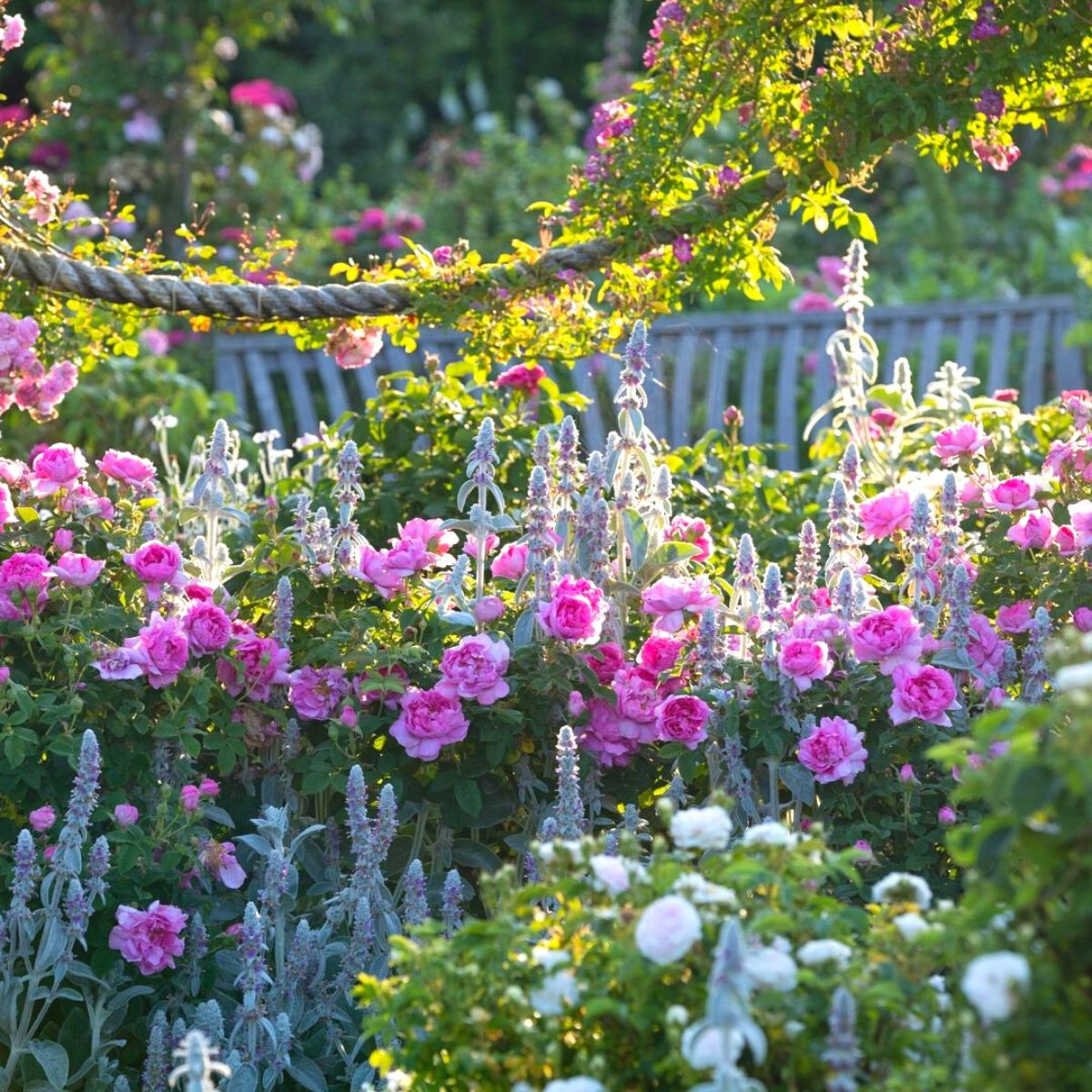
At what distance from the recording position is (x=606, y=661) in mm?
2971

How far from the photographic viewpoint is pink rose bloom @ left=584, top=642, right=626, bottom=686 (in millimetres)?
2969

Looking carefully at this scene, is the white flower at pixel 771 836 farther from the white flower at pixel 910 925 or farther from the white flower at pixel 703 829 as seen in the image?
the white flower at pixel 910 925

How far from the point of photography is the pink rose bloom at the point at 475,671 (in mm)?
2797

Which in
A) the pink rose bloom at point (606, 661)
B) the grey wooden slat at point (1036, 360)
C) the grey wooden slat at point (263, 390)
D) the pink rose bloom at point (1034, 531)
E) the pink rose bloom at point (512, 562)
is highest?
the pink rose bloom at point (1034, 531)

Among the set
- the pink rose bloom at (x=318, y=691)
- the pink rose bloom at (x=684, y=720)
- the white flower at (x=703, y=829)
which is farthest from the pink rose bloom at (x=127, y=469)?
the white flower at (x=703, y=829)

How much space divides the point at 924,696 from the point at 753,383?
14.3ft

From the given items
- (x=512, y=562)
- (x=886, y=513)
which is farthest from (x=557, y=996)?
(x=886, y=513)

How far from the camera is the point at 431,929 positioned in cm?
192

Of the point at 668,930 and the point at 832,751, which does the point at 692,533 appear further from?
the point at 668,930

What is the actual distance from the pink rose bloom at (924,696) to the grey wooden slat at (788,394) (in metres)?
4.25

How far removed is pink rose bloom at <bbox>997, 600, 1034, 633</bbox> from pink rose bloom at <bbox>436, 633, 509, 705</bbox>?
0.87 meters

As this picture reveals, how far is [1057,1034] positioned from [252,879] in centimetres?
173

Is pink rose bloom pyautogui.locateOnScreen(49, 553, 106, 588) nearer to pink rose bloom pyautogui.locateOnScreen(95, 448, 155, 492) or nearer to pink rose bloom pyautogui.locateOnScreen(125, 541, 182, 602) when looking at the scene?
pink rose bloom pyautogui.locateOnScreen(125, 541, 182, 602)

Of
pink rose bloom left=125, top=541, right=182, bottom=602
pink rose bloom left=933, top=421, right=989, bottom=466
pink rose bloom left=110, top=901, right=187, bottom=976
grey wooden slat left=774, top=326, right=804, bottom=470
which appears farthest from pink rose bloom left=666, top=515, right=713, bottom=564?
grey wooden slat left=774, top=326, right=804, bottom=470
